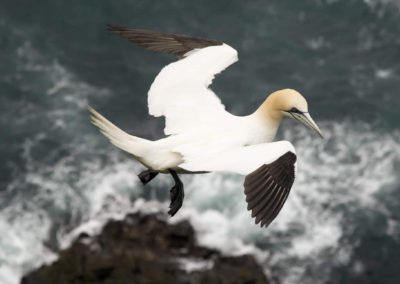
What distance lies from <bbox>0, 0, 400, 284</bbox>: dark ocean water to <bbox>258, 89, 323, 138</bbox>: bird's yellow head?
1331cm

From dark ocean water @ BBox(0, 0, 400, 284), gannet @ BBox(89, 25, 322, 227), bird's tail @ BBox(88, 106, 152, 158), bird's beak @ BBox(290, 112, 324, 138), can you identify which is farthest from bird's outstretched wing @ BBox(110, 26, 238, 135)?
dark ocean water @ BBox(0, 0, 400, 284)

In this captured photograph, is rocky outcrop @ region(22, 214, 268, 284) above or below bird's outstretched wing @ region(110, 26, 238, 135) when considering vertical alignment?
below

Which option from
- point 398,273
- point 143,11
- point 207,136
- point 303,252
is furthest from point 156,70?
point 207,136

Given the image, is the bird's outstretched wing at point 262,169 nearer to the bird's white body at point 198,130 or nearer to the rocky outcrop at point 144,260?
the bird's white body at point 198,130

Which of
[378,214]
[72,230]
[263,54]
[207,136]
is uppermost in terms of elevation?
[207,136]

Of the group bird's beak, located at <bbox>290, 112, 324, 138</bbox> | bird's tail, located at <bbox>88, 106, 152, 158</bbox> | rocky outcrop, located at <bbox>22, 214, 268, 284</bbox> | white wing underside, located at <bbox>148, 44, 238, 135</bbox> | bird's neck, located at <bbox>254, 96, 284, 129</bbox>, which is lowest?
rocky outcrop, located at <bbox>22, 214, 268, 284</bbox>

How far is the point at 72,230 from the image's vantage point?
86.3ft

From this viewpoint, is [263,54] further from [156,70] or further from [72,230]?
[72,230]

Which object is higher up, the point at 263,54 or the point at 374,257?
the point at 263,54

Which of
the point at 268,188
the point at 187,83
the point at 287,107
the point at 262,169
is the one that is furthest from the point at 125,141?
the point at 287,107

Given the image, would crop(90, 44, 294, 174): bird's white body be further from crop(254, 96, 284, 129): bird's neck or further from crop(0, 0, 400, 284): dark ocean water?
crop(0, 0, 400, 284): dark ocean water

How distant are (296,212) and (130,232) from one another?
537cm

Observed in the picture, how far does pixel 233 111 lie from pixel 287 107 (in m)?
16.7

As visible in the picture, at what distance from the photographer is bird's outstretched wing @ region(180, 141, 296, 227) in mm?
11203
